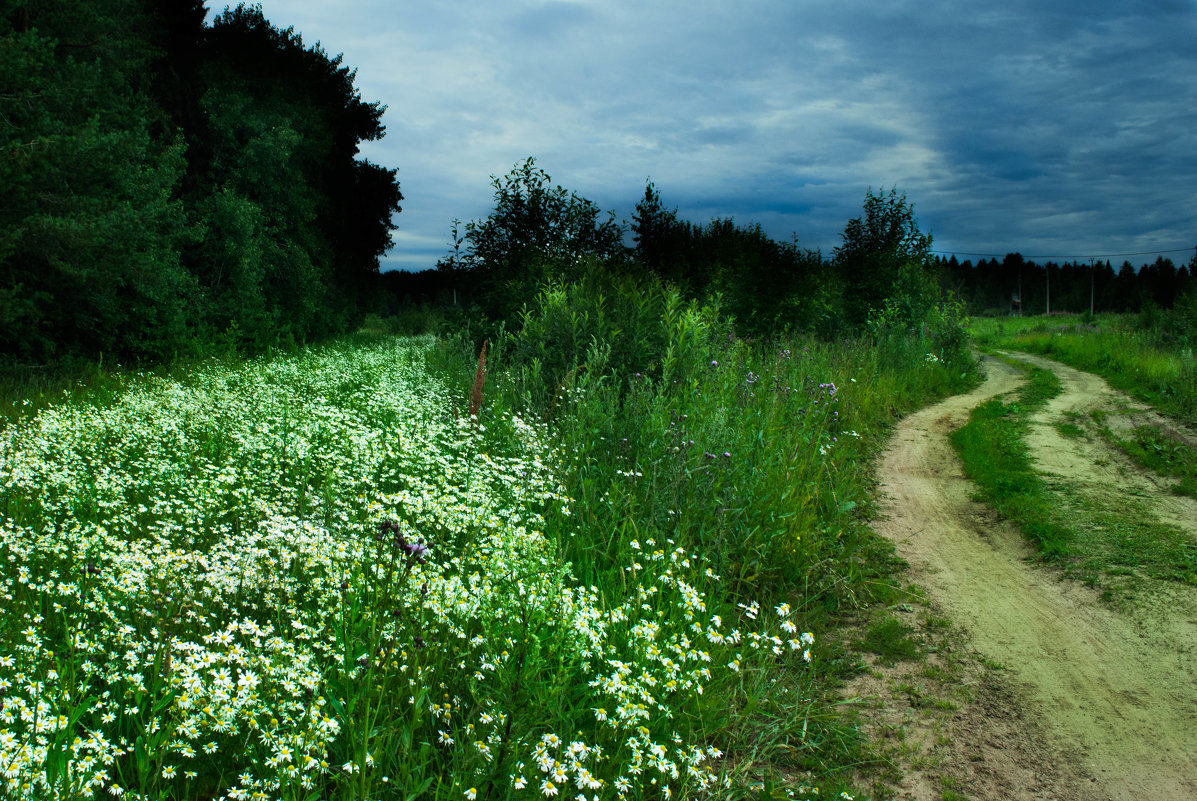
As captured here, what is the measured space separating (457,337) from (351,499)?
965cm

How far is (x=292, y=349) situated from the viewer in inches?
906

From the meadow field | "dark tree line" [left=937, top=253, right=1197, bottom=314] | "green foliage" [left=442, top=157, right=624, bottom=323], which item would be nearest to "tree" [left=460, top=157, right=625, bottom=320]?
"green foliage" [left=442, top=157, right=624, bottom=323]

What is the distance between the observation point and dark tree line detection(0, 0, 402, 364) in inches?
499

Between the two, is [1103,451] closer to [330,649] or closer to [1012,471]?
[1012,471]

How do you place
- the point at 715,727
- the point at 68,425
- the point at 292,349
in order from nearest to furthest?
1. the point at 715,727
2. the point at 68,425
3. the point at 292,349

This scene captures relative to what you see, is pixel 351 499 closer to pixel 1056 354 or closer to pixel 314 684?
pixel 314 684

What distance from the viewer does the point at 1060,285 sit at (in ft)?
317

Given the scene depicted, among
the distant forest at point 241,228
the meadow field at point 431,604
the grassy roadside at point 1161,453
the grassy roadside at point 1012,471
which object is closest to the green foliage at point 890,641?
the meadow field at point 431,604

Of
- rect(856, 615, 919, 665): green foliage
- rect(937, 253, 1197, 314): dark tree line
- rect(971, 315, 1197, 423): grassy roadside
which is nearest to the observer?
rect(856, 615, 919, 665): green foliage

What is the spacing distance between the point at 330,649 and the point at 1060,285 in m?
120

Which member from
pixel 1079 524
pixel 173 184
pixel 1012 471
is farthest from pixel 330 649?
pixel 173 184

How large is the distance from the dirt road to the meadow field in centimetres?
59

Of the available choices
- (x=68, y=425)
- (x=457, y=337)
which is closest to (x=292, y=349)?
(x=457, y=337)

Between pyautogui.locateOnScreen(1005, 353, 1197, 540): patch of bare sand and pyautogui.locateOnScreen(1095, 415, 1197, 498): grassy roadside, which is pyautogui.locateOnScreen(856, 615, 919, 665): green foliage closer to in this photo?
pyautogui.locateOnScreen(1005, 353, 1197, 540): patch of bare sand
